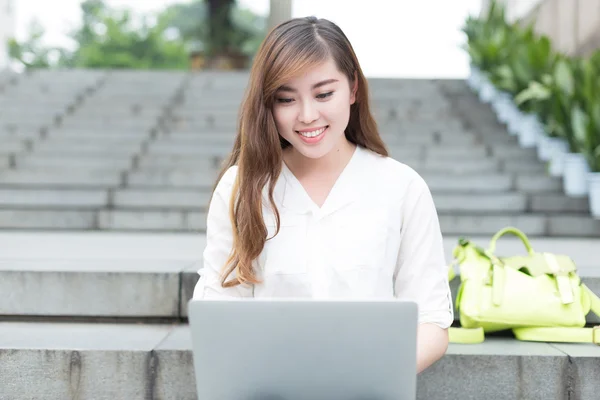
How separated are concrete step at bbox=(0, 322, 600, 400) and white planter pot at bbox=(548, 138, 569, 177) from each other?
3.39 meters

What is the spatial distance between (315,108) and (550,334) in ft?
4.60

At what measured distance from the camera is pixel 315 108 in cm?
166

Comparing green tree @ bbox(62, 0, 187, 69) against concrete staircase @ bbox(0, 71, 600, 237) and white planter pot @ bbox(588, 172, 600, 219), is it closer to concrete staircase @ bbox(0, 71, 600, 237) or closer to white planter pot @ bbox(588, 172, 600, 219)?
concrete staircase @ bbox(0, 71, 600, 237)

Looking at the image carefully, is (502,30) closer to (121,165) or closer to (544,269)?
(121,165)

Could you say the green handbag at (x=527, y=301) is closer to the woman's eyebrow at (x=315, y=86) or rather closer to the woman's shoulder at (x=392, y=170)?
the woman's shoulder at (x=392, y=170)

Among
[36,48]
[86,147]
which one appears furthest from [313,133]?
[36,48]

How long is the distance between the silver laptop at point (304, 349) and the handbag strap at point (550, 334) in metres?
1.21

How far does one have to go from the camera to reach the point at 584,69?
17.7 feet

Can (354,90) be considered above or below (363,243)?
above

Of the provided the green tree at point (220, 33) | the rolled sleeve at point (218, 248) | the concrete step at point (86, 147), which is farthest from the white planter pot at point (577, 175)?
the green tree at point (220, 33)

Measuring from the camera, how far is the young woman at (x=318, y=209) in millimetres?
1676

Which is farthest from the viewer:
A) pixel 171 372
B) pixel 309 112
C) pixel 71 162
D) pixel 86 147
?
pixel 86 147

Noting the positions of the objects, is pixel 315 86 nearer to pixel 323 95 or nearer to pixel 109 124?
pixel 323 95

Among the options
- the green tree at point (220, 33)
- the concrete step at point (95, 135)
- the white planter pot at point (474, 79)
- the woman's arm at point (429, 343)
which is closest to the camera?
the woman's arm at point (429, 343)
